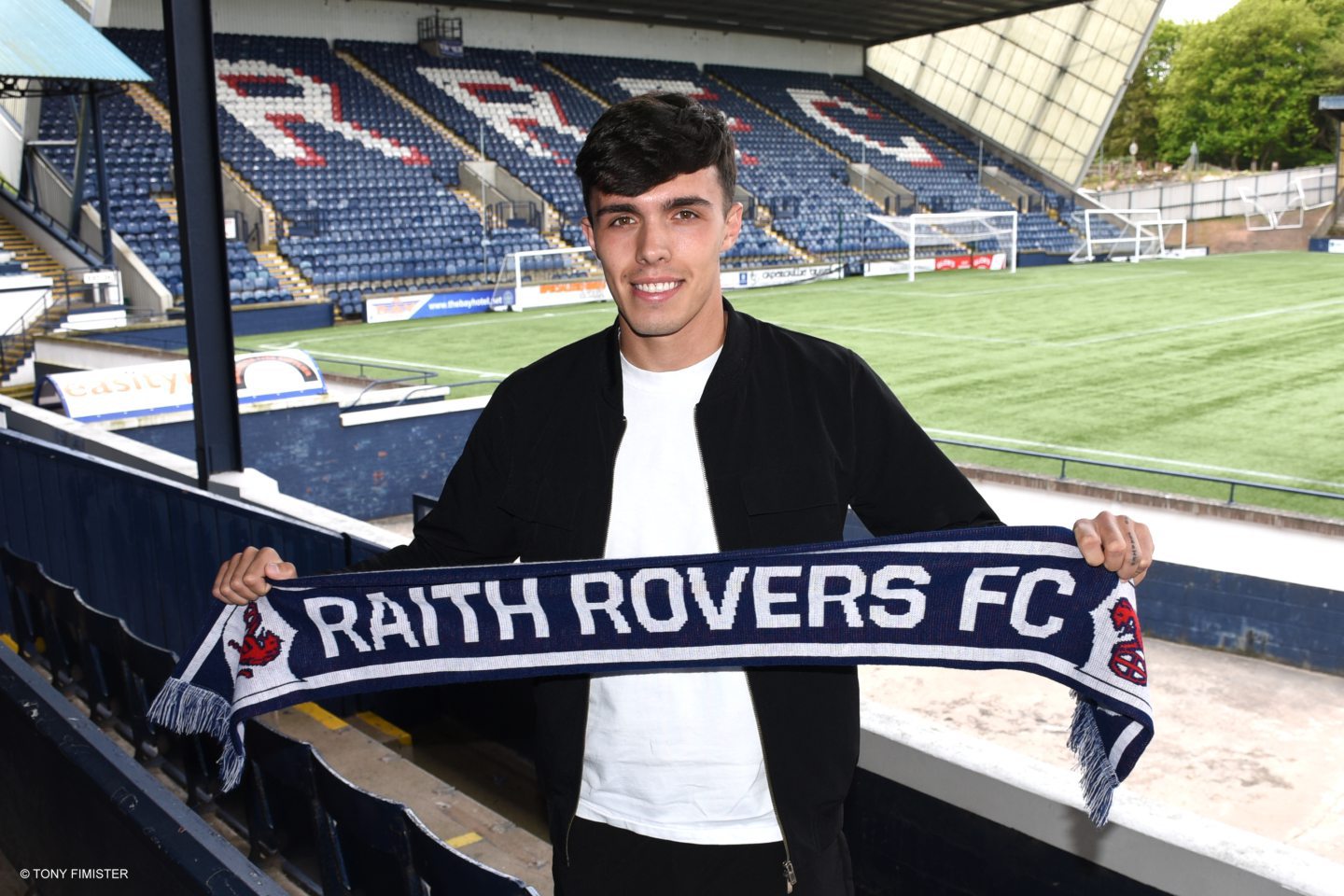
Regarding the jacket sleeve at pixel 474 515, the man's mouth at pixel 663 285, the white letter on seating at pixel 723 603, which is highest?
the man's mouth at pixel 663 285

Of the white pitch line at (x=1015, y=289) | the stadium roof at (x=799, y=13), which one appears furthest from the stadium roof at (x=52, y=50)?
the stadium roof at (x=799, y=13)

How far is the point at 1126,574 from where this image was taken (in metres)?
2.06

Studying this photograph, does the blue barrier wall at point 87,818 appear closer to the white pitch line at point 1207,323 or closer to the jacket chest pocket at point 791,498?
the jacket chest pocket at point 791,498

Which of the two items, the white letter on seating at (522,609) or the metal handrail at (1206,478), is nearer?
the white letter on seating at (522,609)

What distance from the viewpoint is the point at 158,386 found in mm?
13461

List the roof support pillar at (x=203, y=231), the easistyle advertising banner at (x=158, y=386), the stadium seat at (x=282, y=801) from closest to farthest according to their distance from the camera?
the stadium seat at (x=282, y=801) < the roof support pillar at (x=203, y=231) < the easistyle advertising banner at (x=158, y=386)

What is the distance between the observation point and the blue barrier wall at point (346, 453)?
44.4 feet

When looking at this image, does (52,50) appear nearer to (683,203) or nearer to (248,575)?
(248,575)

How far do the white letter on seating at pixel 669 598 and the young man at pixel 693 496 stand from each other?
0.09 metres

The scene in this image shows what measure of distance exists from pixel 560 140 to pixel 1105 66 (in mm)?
22249

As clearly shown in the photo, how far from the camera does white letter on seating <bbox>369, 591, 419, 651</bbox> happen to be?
2629 millimetres

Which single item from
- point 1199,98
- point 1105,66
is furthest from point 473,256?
point 1199,98

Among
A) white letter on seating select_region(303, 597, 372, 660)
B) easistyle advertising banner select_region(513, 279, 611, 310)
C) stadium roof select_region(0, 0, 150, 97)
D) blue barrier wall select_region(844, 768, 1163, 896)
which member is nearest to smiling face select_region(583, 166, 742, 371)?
white letter on seating select_region(303, 597, 372, 660)

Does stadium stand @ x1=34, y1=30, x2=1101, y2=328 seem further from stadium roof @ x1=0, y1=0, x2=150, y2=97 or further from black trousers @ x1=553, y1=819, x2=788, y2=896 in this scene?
black trousers @ x1=553, y1=819, x2=788, y2=896
